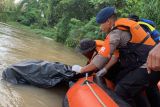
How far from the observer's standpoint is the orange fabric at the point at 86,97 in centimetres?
339

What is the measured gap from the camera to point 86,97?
3.60 meters

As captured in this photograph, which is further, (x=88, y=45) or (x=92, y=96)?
(x=88, y=45)

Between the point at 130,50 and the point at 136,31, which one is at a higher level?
the point at 136,31

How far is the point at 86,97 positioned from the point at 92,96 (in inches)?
3.4

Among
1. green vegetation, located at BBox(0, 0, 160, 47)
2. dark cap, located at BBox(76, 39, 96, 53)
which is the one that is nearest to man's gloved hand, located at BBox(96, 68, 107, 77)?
dark cap, located at BBox(76, 39, 96, 53)

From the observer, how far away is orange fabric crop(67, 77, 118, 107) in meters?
3.39

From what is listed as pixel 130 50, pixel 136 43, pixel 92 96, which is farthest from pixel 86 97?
pixel 136 43

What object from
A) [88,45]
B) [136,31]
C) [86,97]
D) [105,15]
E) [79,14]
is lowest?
[79,14]

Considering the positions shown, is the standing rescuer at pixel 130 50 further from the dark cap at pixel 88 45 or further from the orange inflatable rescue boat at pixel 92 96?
the dark cap at pixel 88 45

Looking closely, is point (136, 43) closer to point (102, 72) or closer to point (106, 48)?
Result: point (106, 48)

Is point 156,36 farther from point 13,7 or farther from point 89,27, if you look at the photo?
point 13,7

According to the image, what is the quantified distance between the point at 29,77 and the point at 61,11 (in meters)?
12.9

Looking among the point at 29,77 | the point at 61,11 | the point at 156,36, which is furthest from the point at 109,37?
the point at 61,11

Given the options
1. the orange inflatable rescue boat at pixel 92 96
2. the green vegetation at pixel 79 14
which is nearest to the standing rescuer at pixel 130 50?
the orange inflatable rescue boat at pixel 92 96
